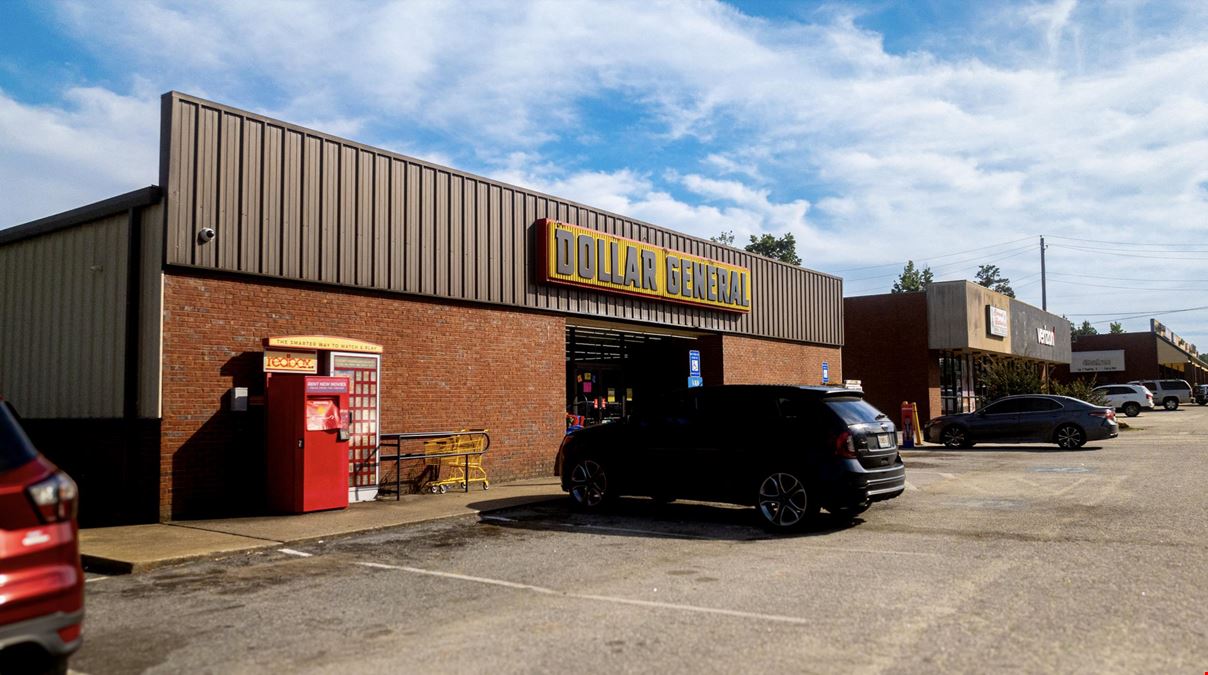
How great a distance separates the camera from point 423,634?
19.1 ft

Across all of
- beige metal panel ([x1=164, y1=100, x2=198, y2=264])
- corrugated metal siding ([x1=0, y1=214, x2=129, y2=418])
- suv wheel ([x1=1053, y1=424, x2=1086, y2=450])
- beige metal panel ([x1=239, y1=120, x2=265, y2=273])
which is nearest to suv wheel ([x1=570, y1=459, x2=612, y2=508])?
beige metal panel ([x1=239, y1=120, x2=265, y2=273])

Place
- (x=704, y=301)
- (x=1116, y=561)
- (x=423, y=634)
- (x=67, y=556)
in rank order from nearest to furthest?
1. (x=67, y=556)
2. (x=423, y=634)
3. (x=1116, y=561)
4. (x=704, y=301)

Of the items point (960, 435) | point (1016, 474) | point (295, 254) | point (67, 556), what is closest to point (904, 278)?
point (960, 435)

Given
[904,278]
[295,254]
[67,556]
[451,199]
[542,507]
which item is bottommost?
[542,507]

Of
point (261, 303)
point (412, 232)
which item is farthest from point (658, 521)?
point (412, 232)

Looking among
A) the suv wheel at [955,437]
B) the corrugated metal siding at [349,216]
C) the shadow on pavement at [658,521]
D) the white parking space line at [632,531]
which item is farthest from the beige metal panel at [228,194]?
the suv wheel at [955,437]

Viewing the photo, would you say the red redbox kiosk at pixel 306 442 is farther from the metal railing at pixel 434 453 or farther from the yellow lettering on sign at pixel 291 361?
the metal railing at pixel 434 453

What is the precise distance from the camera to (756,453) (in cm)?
1057

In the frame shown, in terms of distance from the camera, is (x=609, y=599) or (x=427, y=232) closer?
(x=609, y=599)

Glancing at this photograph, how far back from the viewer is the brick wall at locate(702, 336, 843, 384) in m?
22.8

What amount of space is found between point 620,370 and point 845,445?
14.7 m

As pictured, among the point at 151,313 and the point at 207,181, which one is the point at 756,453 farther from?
the point at 207,181

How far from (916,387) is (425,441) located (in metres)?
24.7

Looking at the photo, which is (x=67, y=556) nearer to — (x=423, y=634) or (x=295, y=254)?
(x=423, y=634)
